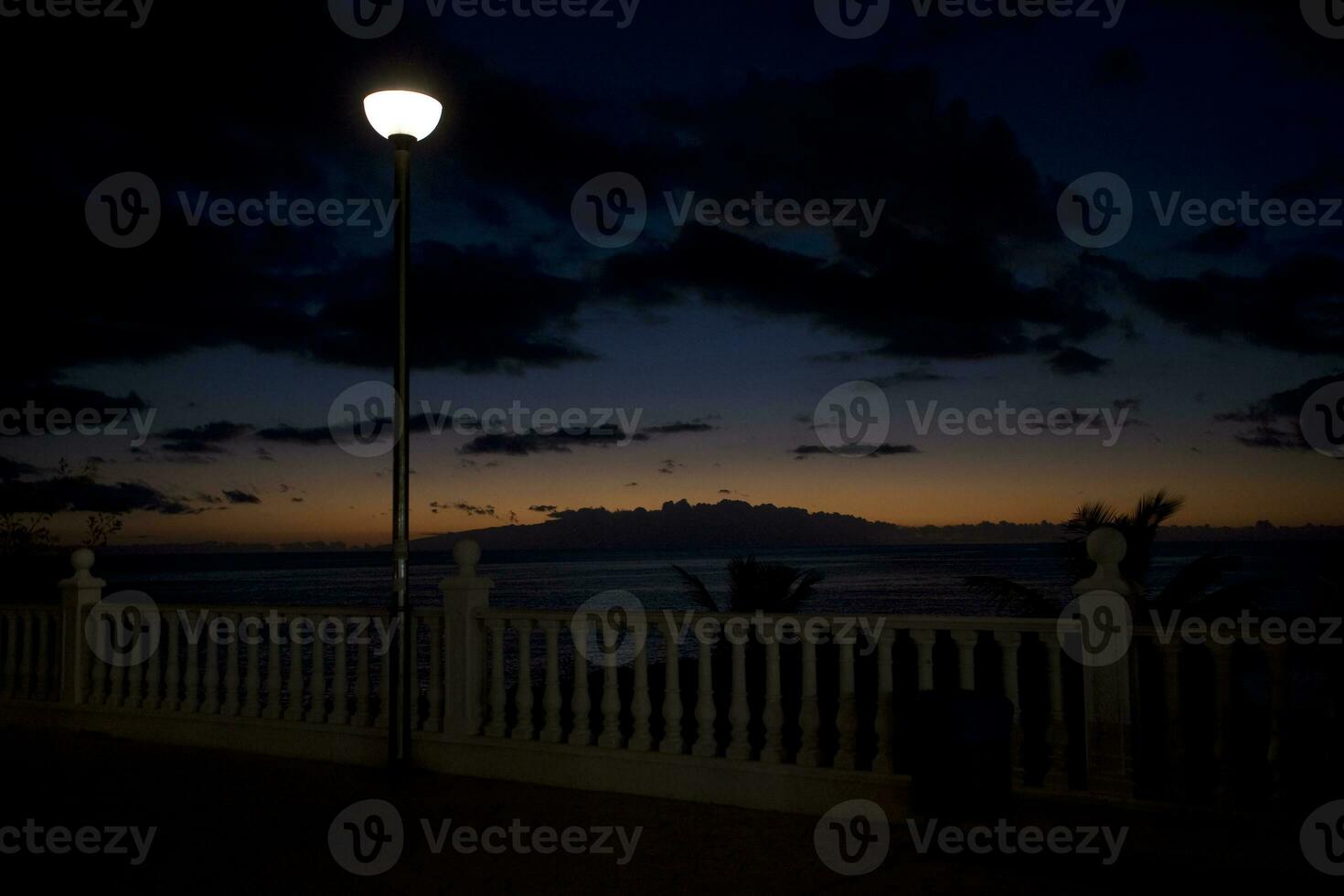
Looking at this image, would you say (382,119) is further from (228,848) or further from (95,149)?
(95,149)

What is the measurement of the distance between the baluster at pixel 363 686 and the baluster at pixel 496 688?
3.24ft

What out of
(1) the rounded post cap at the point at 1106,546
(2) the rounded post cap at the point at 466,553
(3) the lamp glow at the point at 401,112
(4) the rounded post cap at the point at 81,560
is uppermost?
(3) the lamp glow at the point at 401,112

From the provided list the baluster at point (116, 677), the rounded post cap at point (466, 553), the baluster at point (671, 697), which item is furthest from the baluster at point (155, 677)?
the baluster at point (671, 697)

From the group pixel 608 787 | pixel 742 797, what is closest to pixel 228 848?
pixel 608 787

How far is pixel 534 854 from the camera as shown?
5.50m

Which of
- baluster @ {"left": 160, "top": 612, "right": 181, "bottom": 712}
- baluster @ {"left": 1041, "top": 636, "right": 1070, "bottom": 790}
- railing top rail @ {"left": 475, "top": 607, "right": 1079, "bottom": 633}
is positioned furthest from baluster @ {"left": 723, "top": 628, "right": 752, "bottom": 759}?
baluster @ {"left": 160, "top": 612, "right": 181, "bottom": 712}

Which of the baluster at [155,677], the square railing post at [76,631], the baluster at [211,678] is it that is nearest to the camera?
the baluster at [211,678]

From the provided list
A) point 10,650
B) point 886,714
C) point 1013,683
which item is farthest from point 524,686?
point 10,650

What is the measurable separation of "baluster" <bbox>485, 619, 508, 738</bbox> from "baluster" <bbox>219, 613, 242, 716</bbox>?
7.46 feet

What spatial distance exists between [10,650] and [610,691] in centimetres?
692

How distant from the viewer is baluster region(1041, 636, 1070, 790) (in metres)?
5.34

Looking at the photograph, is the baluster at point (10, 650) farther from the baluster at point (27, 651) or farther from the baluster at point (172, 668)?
the baluster at point (172, 668)

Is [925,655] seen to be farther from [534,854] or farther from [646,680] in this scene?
[534,854]

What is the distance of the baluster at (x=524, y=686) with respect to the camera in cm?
683
